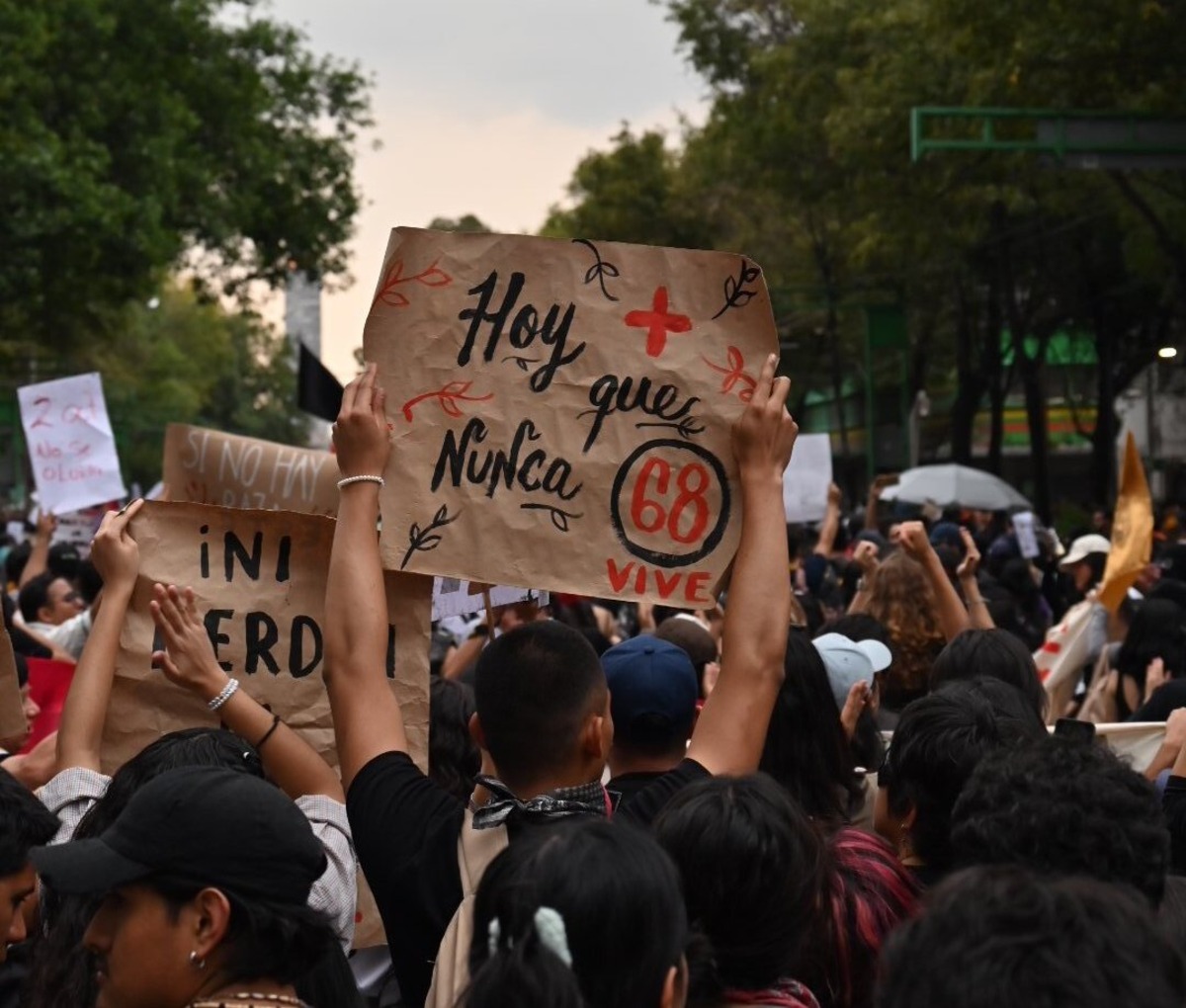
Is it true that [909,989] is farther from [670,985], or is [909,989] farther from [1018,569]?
[1018,569]

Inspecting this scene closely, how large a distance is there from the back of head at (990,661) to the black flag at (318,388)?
3352 millimetres

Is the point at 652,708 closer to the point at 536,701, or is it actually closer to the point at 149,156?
the point at 536,701

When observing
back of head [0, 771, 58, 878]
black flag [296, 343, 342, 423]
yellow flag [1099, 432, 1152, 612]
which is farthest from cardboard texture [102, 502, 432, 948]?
yellow flag [1099, 432, 1152, 612]

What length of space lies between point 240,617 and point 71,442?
8.51 meters

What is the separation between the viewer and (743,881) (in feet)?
10.0

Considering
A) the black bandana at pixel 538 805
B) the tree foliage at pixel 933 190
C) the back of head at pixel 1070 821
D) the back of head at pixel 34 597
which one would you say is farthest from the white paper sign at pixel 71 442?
the tree foliage at pixel 933 190

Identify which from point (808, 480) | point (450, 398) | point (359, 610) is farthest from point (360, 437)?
point (808, 480)

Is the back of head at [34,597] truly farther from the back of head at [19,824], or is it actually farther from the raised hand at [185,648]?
the back of head at [19,824]

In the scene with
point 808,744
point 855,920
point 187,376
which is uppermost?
point 187,376

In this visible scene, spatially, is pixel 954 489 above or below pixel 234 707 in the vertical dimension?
below

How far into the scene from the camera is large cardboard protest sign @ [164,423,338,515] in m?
6.59

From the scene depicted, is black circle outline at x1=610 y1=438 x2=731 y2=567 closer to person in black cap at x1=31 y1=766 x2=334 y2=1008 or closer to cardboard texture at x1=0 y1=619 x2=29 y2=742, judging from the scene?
person in black cap at x1=31 y1=766 x2=334 y2=1008

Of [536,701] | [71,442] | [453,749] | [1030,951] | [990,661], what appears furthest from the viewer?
[71,442]

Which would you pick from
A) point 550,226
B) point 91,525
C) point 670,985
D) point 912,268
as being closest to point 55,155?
point 91,525
